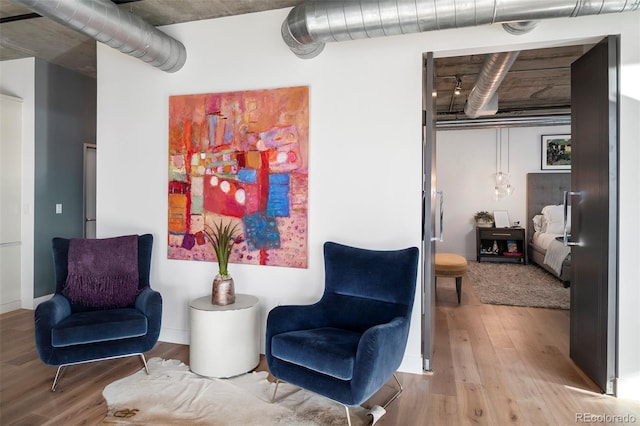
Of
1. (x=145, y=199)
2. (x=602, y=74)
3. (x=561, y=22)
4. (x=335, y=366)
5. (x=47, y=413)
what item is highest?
(x=561, y=22)

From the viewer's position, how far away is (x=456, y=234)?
25.2ft

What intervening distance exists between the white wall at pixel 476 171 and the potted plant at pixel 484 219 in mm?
143

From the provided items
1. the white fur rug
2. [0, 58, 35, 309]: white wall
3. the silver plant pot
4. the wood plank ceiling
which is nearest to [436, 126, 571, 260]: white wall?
the wood plank ceiling

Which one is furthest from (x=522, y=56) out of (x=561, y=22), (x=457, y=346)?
(x=457, y=346)

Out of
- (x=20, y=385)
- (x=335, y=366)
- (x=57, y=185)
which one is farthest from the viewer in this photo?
(x=57, y=185)

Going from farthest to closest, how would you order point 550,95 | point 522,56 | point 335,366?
point 550,95 → point 522,56 → point 335,366

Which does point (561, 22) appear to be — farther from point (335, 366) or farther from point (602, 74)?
point (335, 366)

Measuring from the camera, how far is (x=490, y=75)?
3896mm

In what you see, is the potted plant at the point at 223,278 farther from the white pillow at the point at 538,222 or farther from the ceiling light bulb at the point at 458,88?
the white pillow at the point at 538,222

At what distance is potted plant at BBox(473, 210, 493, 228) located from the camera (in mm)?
7398

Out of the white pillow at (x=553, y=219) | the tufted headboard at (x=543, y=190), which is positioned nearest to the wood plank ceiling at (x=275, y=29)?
the tufted headboard at (x=543, y=190)

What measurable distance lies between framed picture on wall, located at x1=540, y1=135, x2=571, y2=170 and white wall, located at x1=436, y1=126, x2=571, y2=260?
93 millimetres

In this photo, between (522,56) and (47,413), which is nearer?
(47,413)

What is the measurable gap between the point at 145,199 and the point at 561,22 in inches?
137
